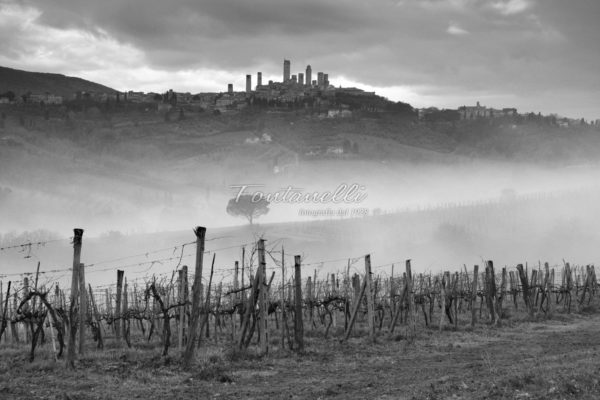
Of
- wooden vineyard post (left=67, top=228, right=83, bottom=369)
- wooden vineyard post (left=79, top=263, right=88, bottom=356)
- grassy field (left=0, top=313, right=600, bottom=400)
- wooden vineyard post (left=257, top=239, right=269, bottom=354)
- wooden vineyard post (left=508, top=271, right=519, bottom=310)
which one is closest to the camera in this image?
grassy field (left=0, top=313, right=600, bottom=400)

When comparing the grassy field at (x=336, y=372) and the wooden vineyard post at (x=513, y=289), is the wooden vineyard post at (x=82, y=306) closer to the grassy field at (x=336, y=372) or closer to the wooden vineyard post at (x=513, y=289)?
the grassy field at (x=336, y=372)

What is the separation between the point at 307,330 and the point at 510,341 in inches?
285

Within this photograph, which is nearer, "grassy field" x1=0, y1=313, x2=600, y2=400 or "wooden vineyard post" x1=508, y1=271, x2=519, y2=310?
"grassy field" x1=0, y1=313, x2=600, y2=400

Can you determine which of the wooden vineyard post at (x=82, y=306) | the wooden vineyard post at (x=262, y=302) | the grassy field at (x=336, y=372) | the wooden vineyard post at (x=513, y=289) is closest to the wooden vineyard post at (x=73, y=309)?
the wooden vineyard post at (x=82, y=306)

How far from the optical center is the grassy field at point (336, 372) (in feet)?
41.6

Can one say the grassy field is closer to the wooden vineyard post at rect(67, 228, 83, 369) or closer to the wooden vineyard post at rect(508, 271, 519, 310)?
the wooden vineyard post at rect(67, 228, 83, 369)

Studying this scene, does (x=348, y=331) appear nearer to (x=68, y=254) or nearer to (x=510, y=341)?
(x=510, y=341)

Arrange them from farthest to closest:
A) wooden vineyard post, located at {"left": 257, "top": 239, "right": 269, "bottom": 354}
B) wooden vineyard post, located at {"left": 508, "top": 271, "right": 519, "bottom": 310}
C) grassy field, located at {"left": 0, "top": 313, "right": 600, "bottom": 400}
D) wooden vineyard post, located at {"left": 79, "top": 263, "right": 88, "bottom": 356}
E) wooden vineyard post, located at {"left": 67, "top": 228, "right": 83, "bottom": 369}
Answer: wooden vineyard post, located at {"left": 508, "top": 271, "right": 519, "bottom": 310}
wooden vineyard post, located at {"left": 257, "top": 239, "right": 269, "bottom": 354}
wooden vineyard post, located at {"left": 79, "top": 263, "right": 88, "bottom": 356}
wooden vineyard post, located at {"left": 67, "top": 228, "right": 83, "bottom": 369}
grassy field, located at {"left": 0, "top": 313, "right": 600, "bottom": 400}

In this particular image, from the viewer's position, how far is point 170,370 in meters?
16.4

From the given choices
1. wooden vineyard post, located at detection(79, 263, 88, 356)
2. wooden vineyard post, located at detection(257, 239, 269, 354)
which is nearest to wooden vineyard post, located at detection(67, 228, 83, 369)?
wooden vineyard post, located at detection(79, 263, 88, 356)

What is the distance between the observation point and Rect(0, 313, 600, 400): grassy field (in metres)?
12.7

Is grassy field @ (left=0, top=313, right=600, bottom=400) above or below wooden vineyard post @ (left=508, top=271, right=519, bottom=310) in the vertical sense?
below

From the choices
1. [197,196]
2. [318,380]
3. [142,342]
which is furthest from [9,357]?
[197,196]

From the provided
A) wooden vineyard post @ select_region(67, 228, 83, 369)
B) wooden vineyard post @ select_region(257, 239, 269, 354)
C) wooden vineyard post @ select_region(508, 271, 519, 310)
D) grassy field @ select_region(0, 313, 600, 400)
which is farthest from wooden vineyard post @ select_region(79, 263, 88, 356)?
wooden vineyard post @ select_region(508, 271, 519, 310)
